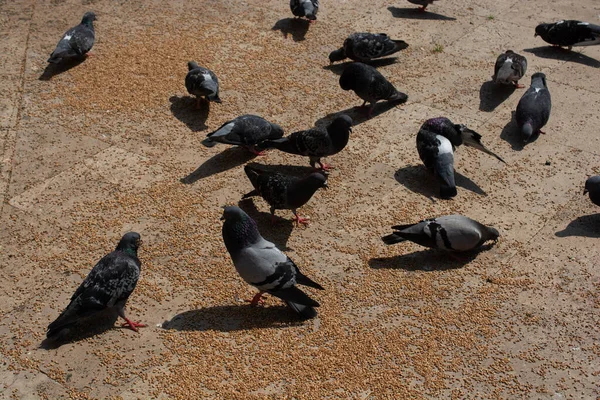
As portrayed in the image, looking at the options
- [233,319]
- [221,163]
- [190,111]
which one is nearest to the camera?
[233,319]

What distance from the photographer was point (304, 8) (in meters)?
10.2

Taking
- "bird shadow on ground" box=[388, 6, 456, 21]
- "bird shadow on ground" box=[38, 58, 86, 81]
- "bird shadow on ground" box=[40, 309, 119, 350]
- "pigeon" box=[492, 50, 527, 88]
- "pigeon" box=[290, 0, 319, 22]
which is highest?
"pigeon" box=[492, 50, 527, 88]

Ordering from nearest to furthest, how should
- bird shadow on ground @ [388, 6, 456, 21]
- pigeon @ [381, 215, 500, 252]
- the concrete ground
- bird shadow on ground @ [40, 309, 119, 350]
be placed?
the concrete ground < bird shadow on ground @ [40, 309, 119, 350] < pigeon @ [381, 215, 500, 252] < bird shadow on ground @ [388, 6, 456, 21]

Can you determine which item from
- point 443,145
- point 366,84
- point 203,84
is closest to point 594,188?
point 443,145

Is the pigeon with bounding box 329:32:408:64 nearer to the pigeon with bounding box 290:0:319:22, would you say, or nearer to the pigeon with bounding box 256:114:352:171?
the pigeon with bounding box 290:0:319:22

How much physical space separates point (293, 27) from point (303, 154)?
3845 millimetres

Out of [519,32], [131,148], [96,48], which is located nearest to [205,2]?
[96,48]

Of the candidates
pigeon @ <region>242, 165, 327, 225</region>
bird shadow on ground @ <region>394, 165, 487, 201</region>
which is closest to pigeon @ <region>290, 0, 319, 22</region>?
bird shadow on ground @ <region>394, 165, 487, 201</region>

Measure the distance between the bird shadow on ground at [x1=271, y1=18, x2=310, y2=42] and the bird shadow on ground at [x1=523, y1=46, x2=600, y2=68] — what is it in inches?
130

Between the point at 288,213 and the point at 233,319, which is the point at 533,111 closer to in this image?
the point at 288,213

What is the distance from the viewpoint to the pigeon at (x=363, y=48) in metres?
9.44

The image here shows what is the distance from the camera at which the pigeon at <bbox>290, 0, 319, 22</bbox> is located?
1025 cm

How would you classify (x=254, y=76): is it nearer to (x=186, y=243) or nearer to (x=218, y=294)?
(x=186, y=243)

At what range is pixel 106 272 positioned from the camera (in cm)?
543
